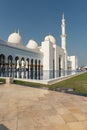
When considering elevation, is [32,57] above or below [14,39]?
below

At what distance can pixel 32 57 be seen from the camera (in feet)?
98.2

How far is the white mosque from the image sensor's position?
2300 cm

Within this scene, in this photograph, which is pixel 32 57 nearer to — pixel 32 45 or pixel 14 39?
pixel 14 39

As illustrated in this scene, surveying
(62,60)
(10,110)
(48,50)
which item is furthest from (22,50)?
(10,110)

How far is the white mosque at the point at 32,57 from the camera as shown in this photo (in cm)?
2300

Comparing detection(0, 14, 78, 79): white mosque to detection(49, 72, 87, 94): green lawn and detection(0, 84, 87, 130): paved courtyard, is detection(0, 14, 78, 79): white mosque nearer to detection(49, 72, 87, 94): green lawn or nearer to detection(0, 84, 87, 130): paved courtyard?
detection(49, 72, 87, 94): green lawn

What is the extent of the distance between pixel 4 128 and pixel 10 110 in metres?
1.07

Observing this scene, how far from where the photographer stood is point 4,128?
273 centimetres

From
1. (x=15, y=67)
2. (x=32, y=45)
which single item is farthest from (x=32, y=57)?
(x=32, y=45)

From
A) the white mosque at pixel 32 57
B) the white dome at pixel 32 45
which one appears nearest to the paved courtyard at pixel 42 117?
the white mosque at pixel 32 57

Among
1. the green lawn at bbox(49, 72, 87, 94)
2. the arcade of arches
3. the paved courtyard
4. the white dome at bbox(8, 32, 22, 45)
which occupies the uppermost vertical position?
Answer: the white dome at bbox(8, 32, 22, 45)

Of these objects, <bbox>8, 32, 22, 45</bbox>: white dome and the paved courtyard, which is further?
<bbox>8, 32, 22, 45</bbox>: white dome

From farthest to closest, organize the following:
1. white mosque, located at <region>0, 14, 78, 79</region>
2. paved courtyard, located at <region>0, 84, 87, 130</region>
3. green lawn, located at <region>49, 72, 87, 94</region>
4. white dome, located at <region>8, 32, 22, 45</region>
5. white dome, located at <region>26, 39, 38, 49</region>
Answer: white dome, located at <region>26, 39, 38, 49</region>, white dome, located at <region>8, 32, 22, 45</region>, white mosque, located at <region>0, 14, 78, 79</region>, green lawn, located at <region>49, 72, 87, 94</region>, paved courtyard, located at <region>0, 84, 87, 130</region>

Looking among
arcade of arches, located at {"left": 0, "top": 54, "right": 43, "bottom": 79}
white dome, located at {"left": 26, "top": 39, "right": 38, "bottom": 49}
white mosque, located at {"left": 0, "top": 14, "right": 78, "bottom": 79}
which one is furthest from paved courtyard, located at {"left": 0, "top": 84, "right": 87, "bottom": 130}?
white dome, located at {"left": 26, "top": 39, "right": 38, "bottom": 49}
